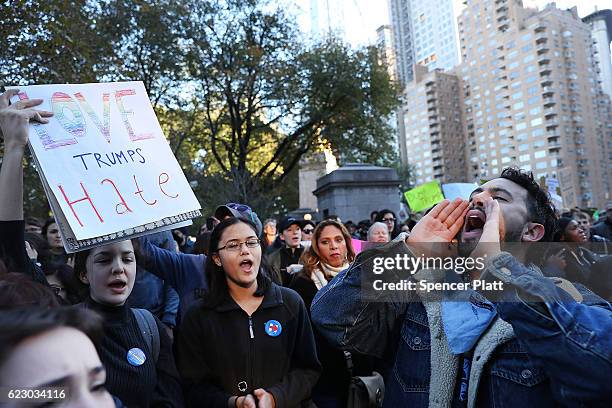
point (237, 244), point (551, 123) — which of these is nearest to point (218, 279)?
point (237, 244)

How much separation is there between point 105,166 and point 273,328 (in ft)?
3.85

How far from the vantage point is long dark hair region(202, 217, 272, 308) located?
262 centimetres

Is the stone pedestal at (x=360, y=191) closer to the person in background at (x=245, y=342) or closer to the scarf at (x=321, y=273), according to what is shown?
the scarf at (x=321, y=273)

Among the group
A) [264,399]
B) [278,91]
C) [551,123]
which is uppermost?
[551,123]

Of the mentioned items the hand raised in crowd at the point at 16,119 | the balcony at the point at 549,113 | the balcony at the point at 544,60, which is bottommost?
the hand raised in crowd at the point at 16,119

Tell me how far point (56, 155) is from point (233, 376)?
4.41ft

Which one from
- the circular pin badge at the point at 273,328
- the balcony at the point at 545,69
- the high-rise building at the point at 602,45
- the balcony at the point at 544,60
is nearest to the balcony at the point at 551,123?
the balcony at the point at 545,69

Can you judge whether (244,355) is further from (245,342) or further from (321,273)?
(321,273)

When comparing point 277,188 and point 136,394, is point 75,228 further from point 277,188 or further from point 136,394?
point 277,188

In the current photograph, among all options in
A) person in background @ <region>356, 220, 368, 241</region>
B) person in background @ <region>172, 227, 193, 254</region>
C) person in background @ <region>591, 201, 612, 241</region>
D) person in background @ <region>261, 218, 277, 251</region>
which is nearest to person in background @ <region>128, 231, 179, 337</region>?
person in background @ <region>172, 227, 193, 254</region>

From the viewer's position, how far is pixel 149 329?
88.7 inches

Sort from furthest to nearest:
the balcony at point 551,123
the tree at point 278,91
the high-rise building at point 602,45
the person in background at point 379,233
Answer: the high-rise building at point 602,45 → the balcony at point 551,123 → the tree at point 278,91 → the person in background at point 379,233

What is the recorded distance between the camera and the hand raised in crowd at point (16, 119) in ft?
6.68

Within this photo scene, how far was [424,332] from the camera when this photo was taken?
171cm
